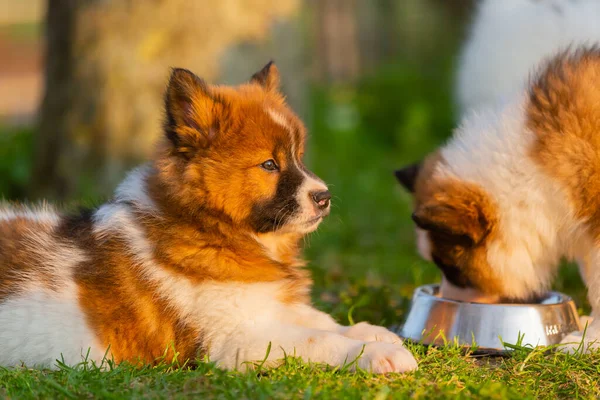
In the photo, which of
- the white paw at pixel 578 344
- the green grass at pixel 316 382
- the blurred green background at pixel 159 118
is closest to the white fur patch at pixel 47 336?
the green grass at pixel 316 382

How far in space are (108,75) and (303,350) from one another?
532 centimetres

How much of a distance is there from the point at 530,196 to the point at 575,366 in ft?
3.05

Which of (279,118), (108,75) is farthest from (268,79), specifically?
(108,75)

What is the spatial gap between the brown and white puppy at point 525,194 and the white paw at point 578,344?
0.06 feet

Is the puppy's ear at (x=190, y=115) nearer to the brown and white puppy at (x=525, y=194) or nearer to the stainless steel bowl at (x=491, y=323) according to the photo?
the brown and white puppy at (x=525, y=194)

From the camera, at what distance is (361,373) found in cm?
323

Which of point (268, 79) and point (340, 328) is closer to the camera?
point (340, 328)

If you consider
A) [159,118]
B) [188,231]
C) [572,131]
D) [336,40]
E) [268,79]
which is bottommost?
[188,231]

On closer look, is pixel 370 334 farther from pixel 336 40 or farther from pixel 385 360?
pixel 336 40

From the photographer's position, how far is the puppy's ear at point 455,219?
4.10 meters

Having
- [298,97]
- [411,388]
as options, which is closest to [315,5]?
[298,97]

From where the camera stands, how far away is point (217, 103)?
359cm

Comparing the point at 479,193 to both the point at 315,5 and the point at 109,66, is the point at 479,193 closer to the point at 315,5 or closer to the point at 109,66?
the point at 109,66

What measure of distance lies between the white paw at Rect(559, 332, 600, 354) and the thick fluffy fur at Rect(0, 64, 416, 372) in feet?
2.91
